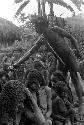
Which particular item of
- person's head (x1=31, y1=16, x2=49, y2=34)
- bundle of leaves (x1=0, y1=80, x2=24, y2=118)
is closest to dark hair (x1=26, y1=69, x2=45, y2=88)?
bundle of leaves (x1=0, y1=80, x2=24, y2=118)

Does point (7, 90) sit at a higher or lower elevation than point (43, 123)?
higher

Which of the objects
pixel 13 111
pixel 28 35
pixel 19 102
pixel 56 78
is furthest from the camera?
pixel 28 35

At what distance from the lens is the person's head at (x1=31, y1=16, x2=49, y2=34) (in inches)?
263

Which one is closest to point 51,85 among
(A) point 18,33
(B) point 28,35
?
(B) point 28,35

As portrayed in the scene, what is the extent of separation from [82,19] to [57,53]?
24391 mm

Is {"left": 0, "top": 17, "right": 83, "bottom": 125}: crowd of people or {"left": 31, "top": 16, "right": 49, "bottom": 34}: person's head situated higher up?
{"left": 31, "top": 16, "right": 49, "bottom": 34}: person's head

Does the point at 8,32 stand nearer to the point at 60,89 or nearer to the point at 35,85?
the point at 60,89

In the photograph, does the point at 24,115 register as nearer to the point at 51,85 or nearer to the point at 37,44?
the point at 51,85

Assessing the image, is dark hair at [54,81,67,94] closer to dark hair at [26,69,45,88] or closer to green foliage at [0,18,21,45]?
dark hair at [26,69,45,88]

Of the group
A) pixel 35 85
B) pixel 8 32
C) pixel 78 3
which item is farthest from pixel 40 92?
pixel 78 3

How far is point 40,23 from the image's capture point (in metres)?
6.73

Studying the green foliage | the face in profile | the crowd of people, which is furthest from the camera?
the green foliage

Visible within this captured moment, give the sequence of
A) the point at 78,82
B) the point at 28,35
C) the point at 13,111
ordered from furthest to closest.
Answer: the point at 28,35
the point at 78,82
the point at 13,111

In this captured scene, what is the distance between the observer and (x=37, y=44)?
21.9ft
